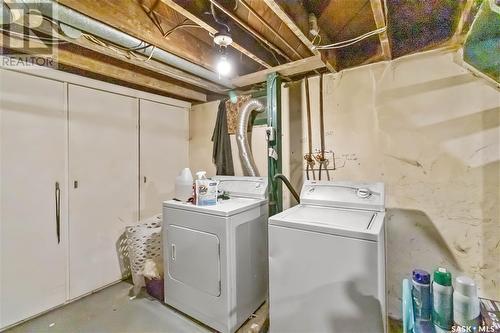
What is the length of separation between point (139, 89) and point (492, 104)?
10.8 ft

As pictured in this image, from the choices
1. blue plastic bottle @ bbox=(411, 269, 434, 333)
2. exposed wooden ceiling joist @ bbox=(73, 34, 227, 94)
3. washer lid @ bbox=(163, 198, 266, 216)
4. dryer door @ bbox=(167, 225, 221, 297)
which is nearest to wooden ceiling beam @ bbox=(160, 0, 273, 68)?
exposed wooden ceiling joist @ bbox=(73, 34, 227, 94)

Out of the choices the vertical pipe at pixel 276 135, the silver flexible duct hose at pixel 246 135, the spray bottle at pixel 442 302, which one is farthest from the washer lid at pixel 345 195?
the silver flexible duct hose at pixel 246 135

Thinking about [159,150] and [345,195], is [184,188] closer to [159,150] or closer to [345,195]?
[159,150]

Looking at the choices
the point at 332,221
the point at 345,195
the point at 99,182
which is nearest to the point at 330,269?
the point at 332,221

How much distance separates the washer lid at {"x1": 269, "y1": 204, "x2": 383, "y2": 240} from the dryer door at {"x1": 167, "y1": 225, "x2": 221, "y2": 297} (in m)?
0.59

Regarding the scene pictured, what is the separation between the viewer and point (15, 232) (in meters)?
1.85

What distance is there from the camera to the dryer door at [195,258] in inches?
68.5

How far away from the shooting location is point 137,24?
147 cm

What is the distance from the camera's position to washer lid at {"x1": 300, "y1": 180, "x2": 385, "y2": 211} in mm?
1628

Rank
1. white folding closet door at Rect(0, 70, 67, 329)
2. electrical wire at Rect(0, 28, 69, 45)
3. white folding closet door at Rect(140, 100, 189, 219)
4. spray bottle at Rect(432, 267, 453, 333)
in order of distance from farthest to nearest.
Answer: white folding closet door at Rect(140, 100, 189, 219), white folding closet door at Rect(0, 70, 67, 329), electrical wire at Rect(0, 28, 69, 45), spray bottle at Rect(432, 267, 453, 333)

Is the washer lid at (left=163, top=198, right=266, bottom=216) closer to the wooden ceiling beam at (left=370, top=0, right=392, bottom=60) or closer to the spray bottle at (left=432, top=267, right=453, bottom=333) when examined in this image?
the spray bottle at (left=432, top=267, right=453, bottom=333)

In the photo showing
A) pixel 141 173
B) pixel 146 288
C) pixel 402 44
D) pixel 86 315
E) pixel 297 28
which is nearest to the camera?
pixel 297 28

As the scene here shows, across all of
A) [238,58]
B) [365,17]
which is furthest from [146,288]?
[365,17]

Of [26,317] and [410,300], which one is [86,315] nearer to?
[26,317]
